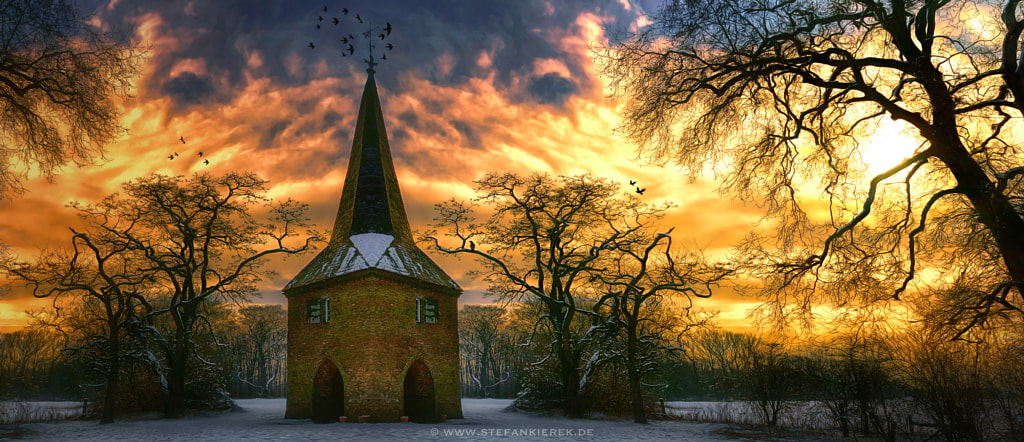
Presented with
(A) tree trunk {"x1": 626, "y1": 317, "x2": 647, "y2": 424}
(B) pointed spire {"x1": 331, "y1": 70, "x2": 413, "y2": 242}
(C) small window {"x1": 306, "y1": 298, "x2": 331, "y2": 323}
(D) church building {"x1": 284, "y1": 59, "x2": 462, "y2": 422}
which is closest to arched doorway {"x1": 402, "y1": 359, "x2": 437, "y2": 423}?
(D) church building {"x1": 284, "y1": 59, "x2": 462, "y2": 422}

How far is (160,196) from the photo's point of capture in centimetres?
2809

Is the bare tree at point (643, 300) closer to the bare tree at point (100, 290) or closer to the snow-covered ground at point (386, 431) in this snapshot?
the snow-covered ground at point (386, 431)

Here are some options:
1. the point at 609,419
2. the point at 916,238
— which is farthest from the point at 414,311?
the point at 916,238

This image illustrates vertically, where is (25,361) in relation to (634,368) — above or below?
above

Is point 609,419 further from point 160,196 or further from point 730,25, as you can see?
point 160,196

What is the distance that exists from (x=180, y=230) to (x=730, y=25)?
86.6 ft

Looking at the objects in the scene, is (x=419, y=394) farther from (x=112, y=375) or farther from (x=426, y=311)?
(x=112, y=375)

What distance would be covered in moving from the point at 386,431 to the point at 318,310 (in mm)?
7978

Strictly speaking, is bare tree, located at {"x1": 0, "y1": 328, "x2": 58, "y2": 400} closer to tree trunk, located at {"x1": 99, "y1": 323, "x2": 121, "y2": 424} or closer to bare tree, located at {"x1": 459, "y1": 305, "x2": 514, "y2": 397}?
tree trunk, located at {"x1": 99, "y1": 323, "x2": 121, "y2": 424}

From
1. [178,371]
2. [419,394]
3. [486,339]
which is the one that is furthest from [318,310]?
[486,339]

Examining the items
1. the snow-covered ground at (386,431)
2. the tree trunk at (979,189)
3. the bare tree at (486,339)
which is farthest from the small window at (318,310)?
the bare tree at (486,339)

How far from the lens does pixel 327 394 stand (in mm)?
26438

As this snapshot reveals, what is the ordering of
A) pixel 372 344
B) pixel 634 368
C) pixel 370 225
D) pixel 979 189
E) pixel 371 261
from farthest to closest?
pixel 370 225, pixel 371 261, pixel 634 368, pixel 372 344, pixel 979 189

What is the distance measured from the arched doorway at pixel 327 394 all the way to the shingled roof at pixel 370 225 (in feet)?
13.0
